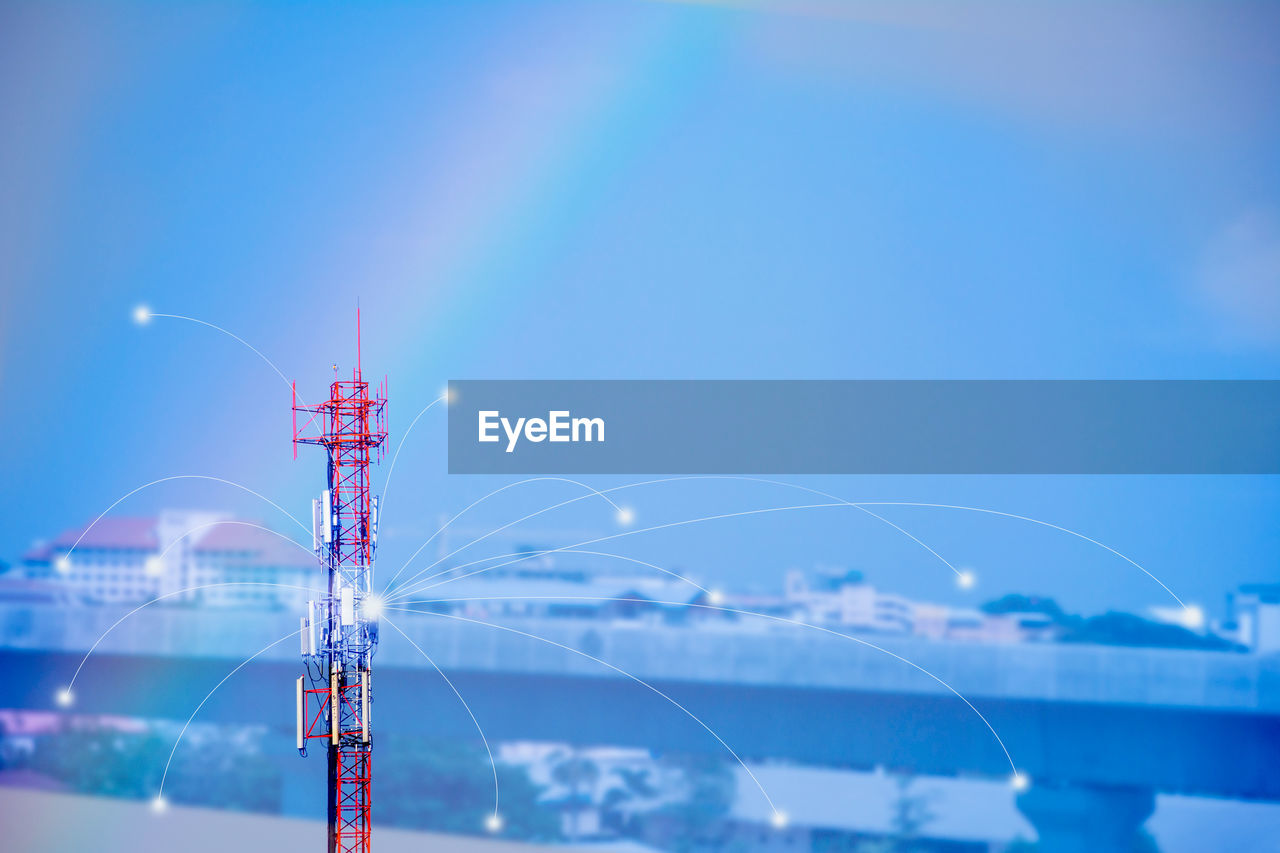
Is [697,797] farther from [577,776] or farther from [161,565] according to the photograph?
[161,565]

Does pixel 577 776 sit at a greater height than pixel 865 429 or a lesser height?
lesser

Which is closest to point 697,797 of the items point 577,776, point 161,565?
point 577,776

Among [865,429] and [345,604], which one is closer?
[345,604]

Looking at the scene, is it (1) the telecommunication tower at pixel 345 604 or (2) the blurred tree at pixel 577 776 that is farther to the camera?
(2) the blurred tree at pixel 577 776

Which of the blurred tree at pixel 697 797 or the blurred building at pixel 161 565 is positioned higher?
the blurred building at pixel 161 565

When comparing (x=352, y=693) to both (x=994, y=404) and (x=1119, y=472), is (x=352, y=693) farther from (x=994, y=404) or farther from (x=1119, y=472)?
(x=1119, y=472)
